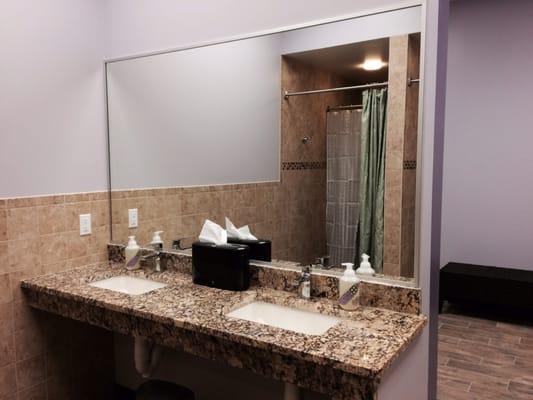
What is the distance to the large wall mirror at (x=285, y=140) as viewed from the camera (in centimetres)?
170

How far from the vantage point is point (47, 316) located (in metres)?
2.17

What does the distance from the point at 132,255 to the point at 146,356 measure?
515 mm

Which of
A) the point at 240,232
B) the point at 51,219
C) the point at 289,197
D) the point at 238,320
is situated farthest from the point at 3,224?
the point at 289,197

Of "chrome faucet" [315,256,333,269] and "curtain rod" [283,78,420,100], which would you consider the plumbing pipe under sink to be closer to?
"chrome faucet" [315,256,333,269]

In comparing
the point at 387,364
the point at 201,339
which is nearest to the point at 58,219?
the point at 201,339

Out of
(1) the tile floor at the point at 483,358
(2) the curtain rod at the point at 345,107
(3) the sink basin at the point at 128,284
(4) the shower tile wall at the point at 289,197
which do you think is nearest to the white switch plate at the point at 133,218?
(4) the shower tile wall at the point at 289,197

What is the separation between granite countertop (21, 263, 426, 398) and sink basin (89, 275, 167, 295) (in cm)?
3

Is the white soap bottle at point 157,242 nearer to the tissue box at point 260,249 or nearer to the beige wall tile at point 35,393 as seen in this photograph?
the tissue box at point 260,249

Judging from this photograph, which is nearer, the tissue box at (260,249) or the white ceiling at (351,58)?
the white ceiling at (351,58)

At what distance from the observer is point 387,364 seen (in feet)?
4.05

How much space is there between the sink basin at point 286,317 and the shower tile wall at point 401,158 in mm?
329

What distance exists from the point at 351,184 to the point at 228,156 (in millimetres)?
730

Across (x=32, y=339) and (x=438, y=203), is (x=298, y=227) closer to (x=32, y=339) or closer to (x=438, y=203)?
(x=438, y=203)

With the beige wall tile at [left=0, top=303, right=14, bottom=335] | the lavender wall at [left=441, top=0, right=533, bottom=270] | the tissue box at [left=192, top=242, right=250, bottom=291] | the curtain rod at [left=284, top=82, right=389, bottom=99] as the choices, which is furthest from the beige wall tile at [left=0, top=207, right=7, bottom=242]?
the lavender wall at [left=441, top=0, right=533, bottom=270]
